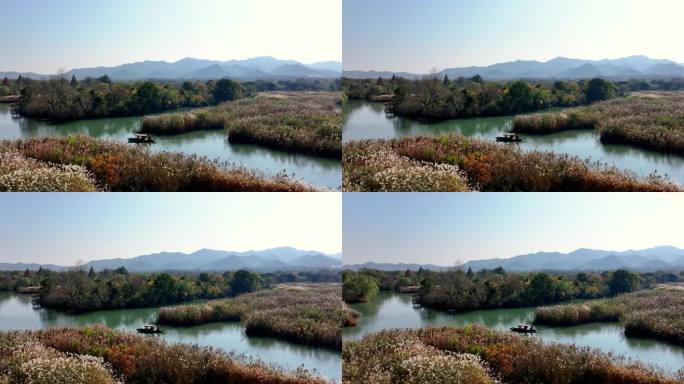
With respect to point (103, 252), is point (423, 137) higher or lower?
higher

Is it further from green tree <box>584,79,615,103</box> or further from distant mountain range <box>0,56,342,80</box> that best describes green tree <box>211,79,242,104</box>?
green tree <box>584,79,615,103</box>

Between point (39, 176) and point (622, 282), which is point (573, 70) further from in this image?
point (39, 176)

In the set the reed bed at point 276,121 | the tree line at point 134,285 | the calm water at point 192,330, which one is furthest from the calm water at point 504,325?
the reed bed at point 276,121

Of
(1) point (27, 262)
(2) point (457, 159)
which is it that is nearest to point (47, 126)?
(1) point (27, 262)

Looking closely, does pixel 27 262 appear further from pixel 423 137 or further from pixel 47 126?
pixel 423 137

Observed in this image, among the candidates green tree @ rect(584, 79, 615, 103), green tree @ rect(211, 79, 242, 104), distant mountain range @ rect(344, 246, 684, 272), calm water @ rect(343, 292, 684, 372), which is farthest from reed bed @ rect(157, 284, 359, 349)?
green tree @ rect(584, 79, 615, 103)

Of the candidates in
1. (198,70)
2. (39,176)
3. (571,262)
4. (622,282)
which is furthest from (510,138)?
(39,176)

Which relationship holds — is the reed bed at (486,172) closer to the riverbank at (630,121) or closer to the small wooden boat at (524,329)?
the riverbank at (630,121)
